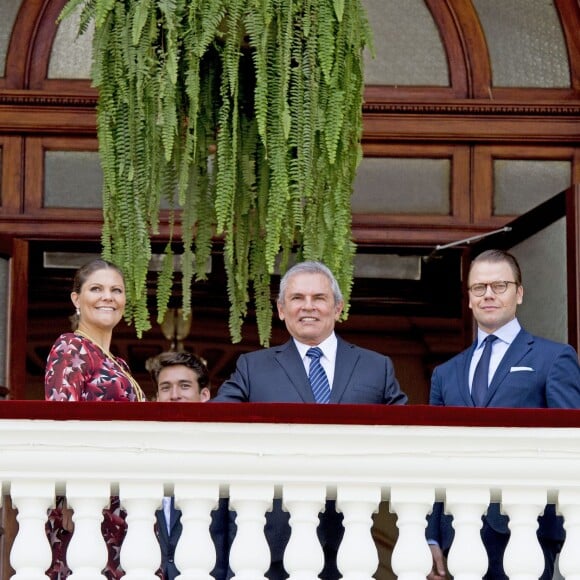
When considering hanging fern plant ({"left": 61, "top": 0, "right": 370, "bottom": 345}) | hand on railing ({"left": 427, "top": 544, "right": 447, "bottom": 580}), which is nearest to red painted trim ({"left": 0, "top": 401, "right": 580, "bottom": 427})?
hand on railing ({"left": 427, "top": 544, "right": 447, "bottom": 580})

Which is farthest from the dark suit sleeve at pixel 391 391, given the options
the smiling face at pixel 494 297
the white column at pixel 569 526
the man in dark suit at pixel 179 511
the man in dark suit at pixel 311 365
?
the white column at pixel 569 526

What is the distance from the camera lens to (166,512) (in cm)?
479

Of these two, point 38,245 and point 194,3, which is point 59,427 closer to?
point 194,3

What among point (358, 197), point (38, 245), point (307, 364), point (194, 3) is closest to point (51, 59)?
point (38, 245)

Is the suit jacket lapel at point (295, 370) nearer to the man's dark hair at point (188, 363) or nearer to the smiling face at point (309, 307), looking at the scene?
the smiling face at point (309, 307)

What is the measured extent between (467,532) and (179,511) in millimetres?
896

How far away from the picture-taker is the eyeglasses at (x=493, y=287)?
4.80 metres

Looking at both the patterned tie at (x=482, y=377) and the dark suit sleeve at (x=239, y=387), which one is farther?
the patterned tie at (x=482, y=377)

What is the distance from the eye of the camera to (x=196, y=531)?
4008 mm

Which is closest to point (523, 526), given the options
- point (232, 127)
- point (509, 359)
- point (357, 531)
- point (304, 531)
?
point (357, 531)

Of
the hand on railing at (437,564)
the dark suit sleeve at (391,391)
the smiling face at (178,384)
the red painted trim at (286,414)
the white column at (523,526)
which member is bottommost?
the hand on railing at (437,564)

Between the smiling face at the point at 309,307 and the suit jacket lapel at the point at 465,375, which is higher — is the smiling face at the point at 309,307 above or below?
above

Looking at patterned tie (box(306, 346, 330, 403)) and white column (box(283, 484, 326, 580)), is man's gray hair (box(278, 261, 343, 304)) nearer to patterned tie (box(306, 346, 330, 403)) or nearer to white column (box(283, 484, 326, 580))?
patterned tie (box(306, 346, 330, 403))

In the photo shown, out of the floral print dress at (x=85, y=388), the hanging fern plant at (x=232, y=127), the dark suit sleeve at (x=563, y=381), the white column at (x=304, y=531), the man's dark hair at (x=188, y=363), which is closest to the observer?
the white column at (x=304, y=531)
